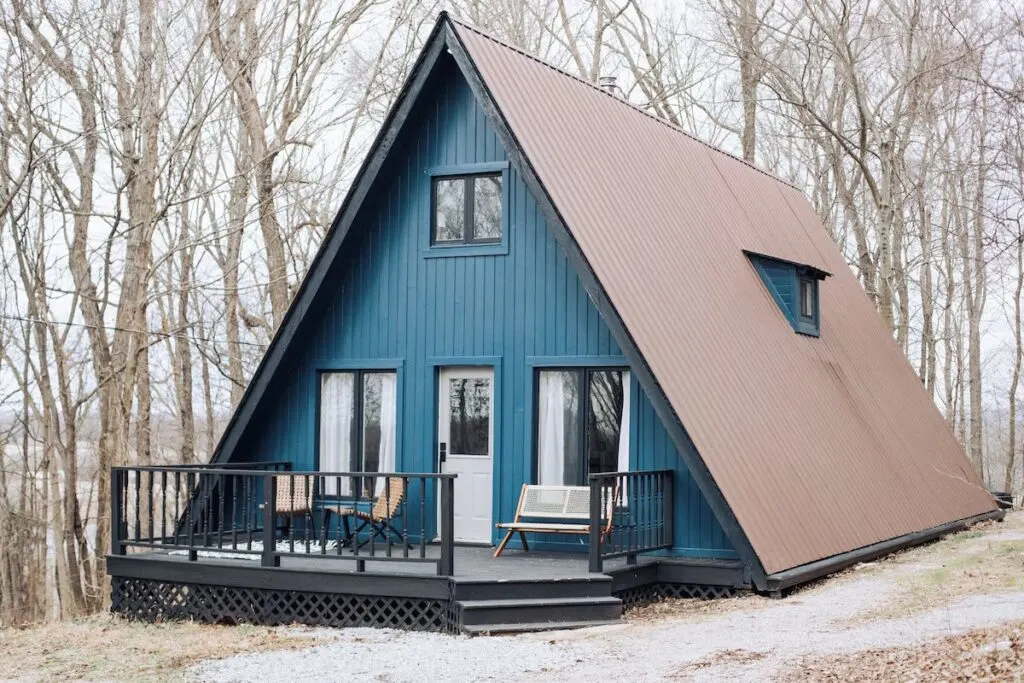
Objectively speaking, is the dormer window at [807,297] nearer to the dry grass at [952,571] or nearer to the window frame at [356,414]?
the dry grass at [952,571]

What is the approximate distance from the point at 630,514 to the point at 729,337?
294 cm

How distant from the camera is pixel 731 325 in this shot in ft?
47.4

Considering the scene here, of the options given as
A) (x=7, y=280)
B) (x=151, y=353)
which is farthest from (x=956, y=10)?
(x=151, y=353)

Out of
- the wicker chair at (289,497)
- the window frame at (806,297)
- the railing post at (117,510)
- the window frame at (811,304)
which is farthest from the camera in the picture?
the window frame at (806,297)

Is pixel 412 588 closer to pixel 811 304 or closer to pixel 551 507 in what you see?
pixel 551 507

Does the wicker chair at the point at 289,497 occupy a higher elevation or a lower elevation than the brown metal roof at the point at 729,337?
lower

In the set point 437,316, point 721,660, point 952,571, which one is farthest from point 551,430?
point 721,660

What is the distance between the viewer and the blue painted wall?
1360cm

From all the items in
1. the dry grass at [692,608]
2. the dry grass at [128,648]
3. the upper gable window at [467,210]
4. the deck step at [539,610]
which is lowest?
the dry grass at [128,648]

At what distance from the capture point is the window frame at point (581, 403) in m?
13.3

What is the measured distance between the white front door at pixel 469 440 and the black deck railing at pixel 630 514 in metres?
1.70

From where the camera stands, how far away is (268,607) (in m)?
11.8

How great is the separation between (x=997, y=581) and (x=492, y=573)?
496cm

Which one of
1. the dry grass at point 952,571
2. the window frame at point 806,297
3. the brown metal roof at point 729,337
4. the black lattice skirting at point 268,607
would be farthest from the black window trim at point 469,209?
the dry grass at point 952,571
